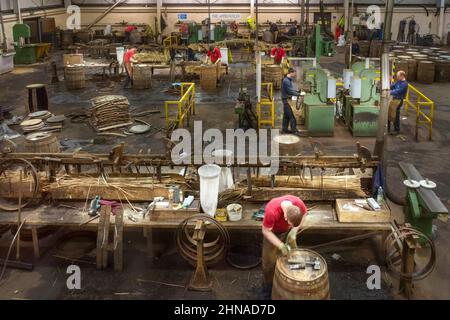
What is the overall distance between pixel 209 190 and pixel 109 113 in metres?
7.03

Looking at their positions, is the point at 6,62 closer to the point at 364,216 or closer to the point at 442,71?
the point at 442,71

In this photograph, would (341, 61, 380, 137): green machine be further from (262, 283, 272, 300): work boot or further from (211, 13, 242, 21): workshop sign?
(211, 13, 242, 21): workshop sign

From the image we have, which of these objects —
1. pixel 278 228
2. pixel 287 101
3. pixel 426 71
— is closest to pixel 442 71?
pixel 426 71

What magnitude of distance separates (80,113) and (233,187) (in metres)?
8.37

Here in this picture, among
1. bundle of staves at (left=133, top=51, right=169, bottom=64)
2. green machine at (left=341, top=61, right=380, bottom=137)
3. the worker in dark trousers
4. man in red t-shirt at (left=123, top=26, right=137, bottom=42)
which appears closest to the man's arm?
the worker in dark trousers

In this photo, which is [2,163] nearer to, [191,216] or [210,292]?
[191,216]

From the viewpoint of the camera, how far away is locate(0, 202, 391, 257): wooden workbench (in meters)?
6.00

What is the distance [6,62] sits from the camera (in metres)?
21.0

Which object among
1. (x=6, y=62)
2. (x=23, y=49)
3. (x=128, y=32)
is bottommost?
(x=6, y=62)

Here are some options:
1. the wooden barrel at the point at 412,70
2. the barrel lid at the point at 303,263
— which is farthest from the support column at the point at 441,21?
the barrel lid at the point at 303,263

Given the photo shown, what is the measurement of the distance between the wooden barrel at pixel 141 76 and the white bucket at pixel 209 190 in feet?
38.0

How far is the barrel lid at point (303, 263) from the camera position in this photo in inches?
185
